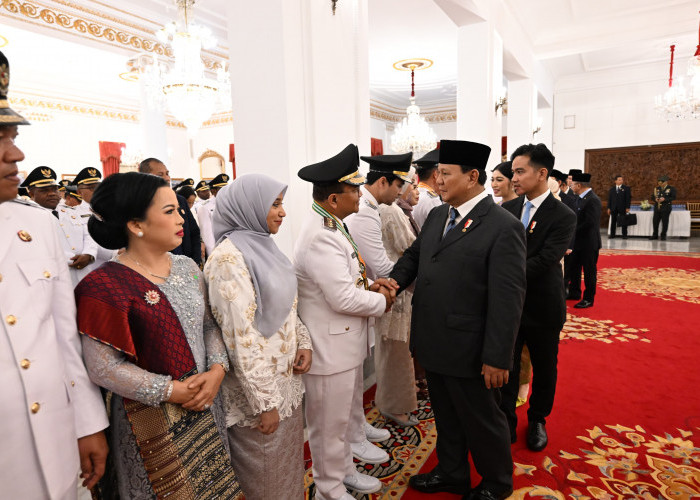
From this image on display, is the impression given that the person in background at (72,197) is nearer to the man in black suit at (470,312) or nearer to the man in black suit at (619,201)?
the man in black suit at (470,312)

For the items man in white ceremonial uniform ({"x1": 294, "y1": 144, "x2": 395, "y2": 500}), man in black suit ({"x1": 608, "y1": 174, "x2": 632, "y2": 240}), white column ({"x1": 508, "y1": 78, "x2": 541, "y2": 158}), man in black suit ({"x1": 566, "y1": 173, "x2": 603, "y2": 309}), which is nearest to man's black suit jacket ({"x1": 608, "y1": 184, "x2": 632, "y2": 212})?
man in black suit ({"x1": 608, "y1": 174, "x2": 632, "y2": 240})

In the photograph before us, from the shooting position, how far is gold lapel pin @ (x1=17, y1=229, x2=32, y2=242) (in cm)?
109

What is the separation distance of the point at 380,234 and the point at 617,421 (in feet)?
6.73

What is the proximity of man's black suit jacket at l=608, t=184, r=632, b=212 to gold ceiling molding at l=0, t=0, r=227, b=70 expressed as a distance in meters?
11.5

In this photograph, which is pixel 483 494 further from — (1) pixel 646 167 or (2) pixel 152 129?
(1) pixel 646 167

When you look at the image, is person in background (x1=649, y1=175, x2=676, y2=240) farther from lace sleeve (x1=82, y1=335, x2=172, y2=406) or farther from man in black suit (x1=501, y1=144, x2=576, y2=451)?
lace sleeve (x1=82, y1=335, x2=172, y2=406)

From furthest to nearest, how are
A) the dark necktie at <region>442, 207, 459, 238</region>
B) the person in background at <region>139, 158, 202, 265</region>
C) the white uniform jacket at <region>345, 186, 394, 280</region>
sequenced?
the person in background at <region>139, 158, 202, 265</region> → the white uniform jacket at <region>345, 186, 394, 280</region> → the dark necktie at <region>442, 207, 459, 238</region>

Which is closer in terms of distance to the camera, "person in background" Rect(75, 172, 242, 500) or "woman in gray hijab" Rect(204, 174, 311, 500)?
"person in background" Rect(75, 172, 242, 500)

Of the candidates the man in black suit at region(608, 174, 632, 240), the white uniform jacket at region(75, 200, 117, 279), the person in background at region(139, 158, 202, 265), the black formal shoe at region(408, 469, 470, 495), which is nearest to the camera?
the black formal shoe at region(408, 469, 470, 495)

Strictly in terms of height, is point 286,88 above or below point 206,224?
above

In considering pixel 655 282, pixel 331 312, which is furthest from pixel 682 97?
pixel 331 312

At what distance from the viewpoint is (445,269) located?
1.89 meters

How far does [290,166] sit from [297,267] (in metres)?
0.75

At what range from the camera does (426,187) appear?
3564 millimetres
